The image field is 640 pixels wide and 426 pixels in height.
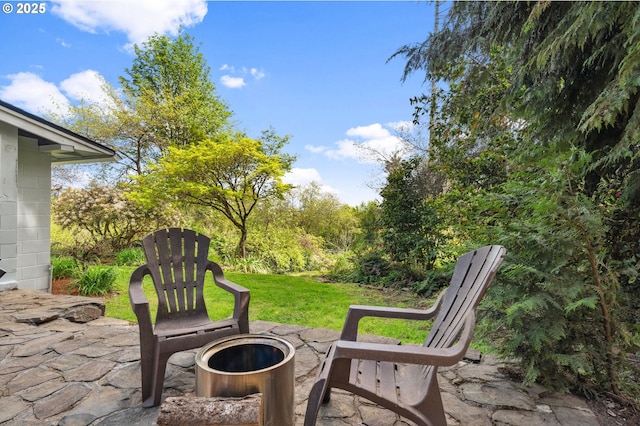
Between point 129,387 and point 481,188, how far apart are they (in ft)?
15.7

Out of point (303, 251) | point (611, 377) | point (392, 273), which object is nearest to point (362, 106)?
point (303, 251)

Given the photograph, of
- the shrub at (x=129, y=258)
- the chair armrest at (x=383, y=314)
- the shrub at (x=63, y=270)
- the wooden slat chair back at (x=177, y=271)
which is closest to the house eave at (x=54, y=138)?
the shrub at (x=63, y=270)

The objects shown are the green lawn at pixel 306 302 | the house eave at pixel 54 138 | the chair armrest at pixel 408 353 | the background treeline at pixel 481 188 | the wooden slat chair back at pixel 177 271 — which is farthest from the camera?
the house eave at pixel 54 138

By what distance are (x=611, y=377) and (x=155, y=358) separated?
8.53ft

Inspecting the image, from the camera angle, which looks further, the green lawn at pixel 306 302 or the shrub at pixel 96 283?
the shrub at pixel 96 283

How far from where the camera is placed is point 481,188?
4.91m

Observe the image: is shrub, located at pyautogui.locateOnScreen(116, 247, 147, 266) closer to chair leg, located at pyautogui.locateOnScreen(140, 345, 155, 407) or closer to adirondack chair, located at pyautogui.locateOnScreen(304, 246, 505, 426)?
chair leg, located at pyautogui.locateOnScreen(140, 345, 155, 407)

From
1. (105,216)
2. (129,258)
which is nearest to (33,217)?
(129,258)

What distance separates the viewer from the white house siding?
3875 mm

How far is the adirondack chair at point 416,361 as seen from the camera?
4.17ft

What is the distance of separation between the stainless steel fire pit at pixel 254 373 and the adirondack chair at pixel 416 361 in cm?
16

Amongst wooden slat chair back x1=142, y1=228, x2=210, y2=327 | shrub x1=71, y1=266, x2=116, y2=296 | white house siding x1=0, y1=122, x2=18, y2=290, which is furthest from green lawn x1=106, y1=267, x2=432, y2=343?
wooden slat chair back x1=142, y1=228, x2=210, y2=327

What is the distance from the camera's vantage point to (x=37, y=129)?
403 centimetres

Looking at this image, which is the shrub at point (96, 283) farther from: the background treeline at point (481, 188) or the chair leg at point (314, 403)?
the chair leg at point (314, 403)
